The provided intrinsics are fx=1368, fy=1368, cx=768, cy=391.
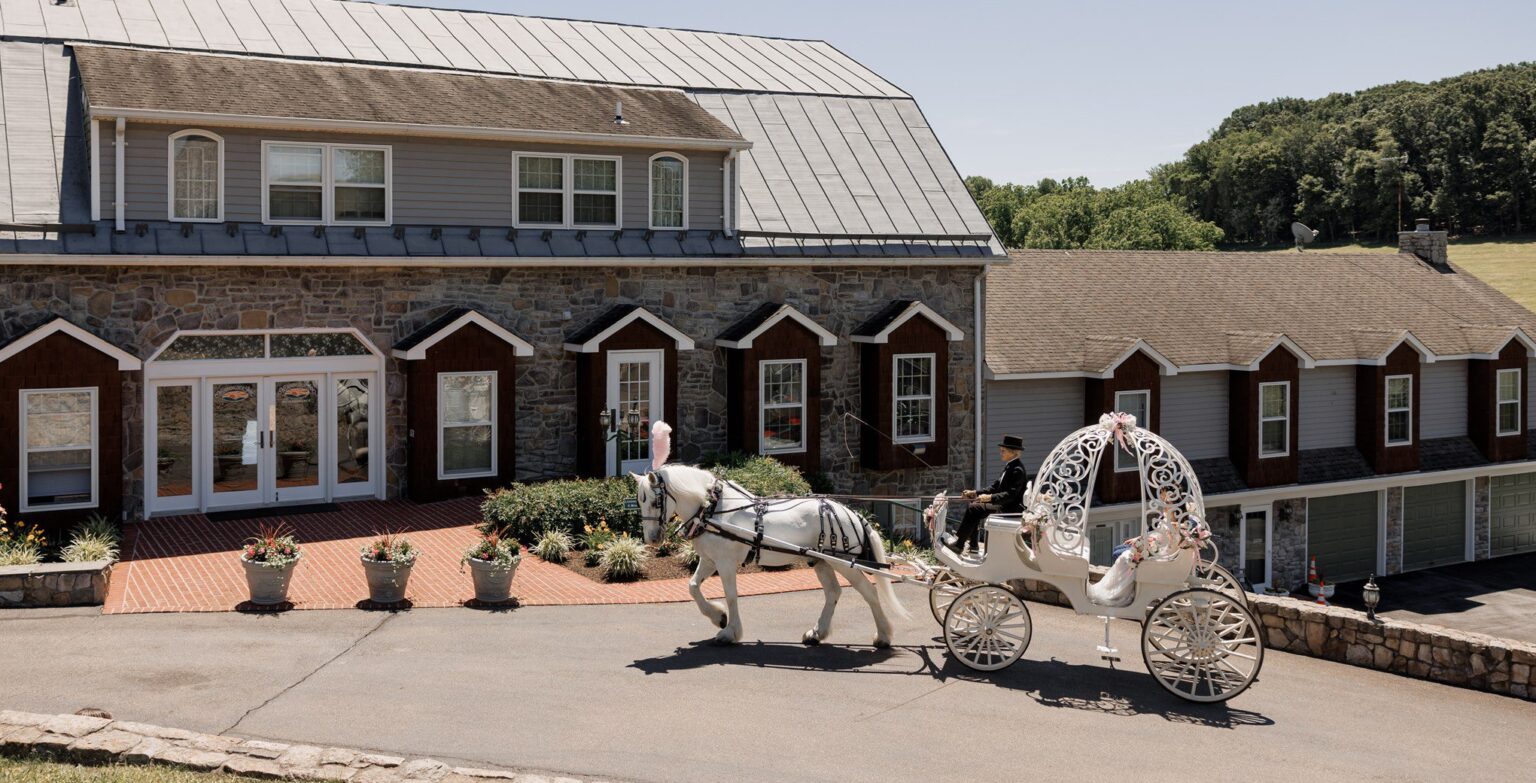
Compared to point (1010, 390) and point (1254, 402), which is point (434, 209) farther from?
point (1254, 402)

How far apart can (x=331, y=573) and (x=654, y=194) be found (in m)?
9.92

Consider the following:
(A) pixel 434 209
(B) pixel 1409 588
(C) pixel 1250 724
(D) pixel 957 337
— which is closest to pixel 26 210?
(A) pixel 434 209

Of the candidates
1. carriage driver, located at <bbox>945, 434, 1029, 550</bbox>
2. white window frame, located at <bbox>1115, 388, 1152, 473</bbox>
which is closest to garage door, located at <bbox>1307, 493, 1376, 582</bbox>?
white window frame, located at <bbox>1115, 388, 1152, 473</bbox>

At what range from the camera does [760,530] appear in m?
14.0

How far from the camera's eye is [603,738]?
11414mm

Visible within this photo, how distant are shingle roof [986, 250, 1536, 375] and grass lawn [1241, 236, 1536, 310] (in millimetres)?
23245

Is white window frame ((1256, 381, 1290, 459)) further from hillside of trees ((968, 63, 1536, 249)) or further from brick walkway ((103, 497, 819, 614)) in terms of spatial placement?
hillside of trees ((968, 63, 1536, 249))

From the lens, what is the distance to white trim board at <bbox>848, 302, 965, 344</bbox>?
25984mm

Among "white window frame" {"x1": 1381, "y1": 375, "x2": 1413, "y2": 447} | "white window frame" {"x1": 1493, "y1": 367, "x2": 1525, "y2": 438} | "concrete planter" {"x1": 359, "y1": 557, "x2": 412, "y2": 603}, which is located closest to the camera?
"concrete planter" {"x1": 359, "y1": 557, "x2": 412, "y2": 603}

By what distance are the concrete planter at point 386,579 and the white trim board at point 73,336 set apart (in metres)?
6.37

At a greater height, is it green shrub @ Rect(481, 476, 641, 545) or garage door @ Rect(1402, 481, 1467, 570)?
green shrub @ Rect(481, 476, 641, 545)

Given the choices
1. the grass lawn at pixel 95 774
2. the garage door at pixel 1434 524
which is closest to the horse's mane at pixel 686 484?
the grass lawn at pixel 95 774

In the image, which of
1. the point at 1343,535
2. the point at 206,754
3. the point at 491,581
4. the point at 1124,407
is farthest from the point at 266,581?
the point at 1343,535

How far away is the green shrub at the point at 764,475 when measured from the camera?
21.9m
